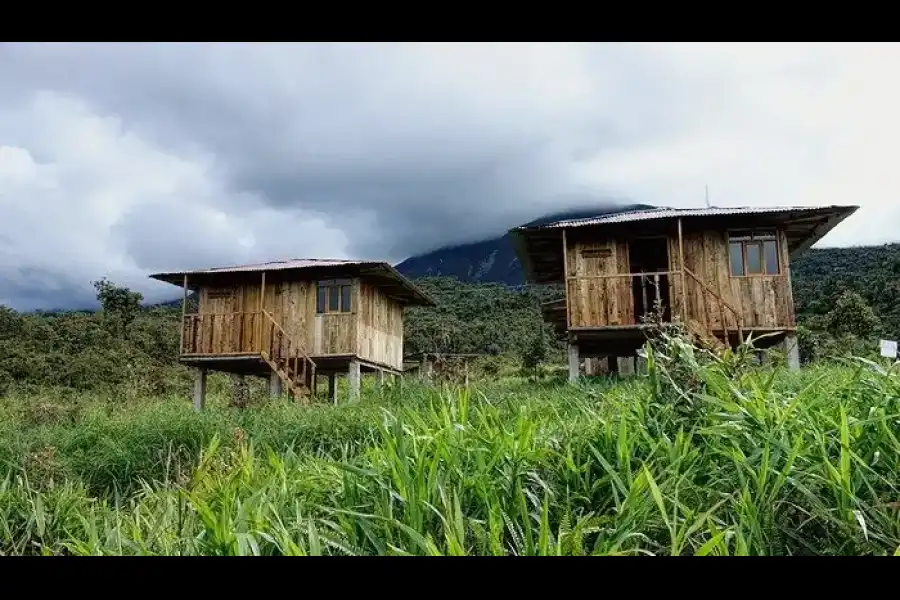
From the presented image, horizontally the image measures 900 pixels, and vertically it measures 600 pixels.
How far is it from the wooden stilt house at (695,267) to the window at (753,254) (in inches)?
0.7

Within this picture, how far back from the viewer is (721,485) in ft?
9.57

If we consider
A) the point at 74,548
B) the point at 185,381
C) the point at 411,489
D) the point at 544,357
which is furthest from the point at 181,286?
the point at 411,489

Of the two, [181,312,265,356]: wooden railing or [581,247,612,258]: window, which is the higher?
[581,247,612,258]: window

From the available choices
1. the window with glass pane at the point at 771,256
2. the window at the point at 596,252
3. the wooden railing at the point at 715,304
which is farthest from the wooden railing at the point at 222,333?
the window with glass pane at the point at 771,256

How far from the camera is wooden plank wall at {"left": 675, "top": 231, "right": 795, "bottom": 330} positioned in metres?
13.7

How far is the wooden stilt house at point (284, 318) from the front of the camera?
1719 cm

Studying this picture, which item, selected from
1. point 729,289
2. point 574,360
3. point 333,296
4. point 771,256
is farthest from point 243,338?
point 771,256

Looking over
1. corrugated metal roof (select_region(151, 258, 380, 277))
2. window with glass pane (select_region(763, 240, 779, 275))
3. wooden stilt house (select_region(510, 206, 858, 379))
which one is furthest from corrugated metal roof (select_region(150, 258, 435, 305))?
window with glass pane (select_region(763, 240, 779, 275))

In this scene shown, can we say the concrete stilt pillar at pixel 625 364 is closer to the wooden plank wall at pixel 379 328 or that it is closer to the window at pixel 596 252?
the window at pixel 596 252

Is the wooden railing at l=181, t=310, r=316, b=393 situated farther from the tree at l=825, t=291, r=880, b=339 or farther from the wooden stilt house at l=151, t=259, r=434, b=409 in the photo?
the tree at l=825, t=291, r=880, b=339

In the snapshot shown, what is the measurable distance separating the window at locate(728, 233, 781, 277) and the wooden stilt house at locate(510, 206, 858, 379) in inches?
0.7
